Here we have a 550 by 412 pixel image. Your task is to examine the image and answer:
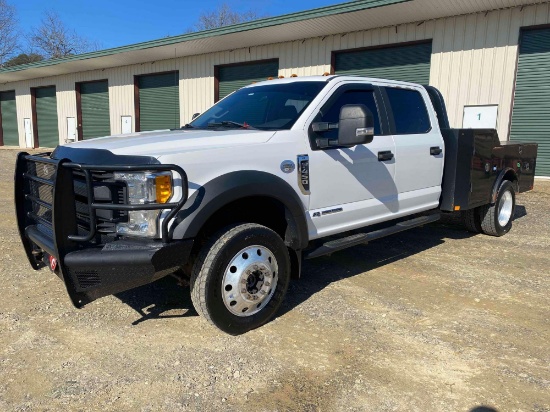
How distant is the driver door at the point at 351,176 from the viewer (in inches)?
148

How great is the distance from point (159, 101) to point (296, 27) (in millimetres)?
9005

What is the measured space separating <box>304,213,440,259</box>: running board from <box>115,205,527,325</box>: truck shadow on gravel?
19.7 inches

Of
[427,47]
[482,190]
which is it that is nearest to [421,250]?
[482,190]

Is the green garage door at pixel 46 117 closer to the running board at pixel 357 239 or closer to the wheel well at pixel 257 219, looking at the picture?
the running board at pixel 357 239

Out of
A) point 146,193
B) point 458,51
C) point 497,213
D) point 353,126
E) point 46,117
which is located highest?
point 458,51

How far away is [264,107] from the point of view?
13.6 ft

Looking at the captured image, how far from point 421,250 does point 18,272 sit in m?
4.70

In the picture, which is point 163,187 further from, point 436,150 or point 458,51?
point 458,51

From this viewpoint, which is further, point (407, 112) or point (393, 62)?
point (393, 62)

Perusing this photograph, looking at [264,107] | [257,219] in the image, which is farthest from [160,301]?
[264,107]

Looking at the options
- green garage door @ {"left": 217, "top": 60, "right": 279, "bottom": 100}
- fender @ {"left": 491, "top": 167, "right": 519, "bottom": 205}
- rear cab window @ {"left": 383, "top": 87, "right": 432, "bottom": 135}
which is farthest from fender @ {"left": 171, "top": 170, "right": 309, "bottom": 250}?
green garage door @ {"left": 217, "top": 60, "right": 279, "bottom": 100}

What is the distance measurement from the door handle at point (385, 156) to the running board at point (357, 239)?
2.40 feet

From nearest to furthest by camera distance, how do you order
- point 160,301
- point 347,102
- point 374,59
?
point 160,301
point 347,102
point 374,59

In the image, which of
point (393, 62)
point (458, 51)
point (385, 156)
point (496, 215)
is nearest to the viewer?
point (385, 156)
